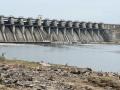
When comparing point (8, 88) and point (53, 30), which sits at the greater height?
point (8, 88)

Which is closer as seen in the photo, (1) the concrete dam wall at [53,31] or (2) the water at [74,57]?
(2) the water at [74,57]

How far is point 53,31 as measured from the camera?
112 m

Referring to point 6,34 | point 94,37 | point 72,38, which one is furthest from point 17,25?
point 94,37

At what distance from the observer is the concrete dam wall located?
97.9 meters

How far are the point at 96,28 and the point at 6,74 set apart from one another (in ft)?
351

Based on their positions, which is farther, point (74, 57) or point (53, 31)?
point (53, 31)

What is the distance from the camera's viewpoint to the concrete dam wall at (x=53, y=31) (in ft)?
321

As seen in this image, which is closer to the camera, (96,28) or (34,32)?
(34,32)

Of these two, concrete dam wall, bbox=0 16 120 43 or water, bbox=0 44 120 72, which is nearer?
water, bbox=0 44 120 72

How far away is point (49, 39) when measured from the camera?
10994 centimetres

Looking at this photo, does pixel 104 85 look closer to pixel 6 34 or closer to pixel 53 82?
pixel 53 82

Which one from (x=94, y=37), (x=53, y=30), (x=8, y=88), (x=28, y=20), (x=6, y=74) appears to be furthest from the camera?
(x=94, y=37)

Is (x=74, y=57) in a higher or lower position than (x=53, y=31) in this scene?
higher

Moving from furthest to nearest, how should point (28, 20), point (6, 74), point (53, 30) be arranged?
point (53, 30) → point (28, 20) → point (6, 74)
